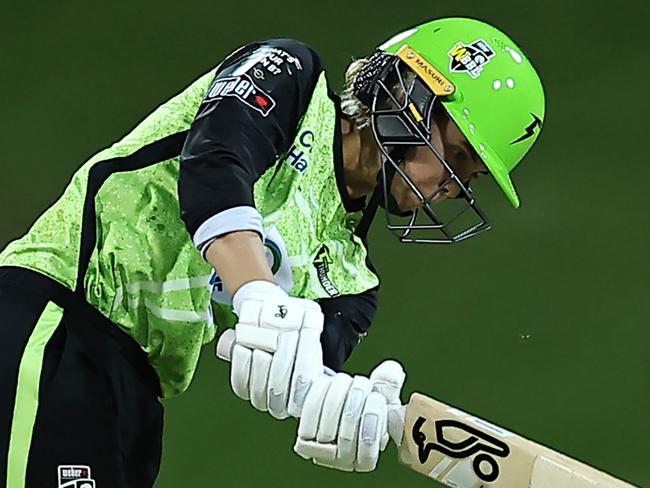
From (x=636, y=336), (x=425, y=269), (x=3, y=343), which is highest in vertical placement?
(x=3, y=343)

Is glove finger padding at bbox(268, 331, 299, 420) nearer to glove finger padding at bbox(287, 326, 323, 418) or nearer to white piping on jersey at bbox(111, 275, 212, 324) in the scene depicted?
glove finger padding at bbox(287, 326, 323, 418)

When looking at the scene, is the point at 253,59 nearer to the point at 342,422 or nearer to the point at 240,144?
the point at 240,144

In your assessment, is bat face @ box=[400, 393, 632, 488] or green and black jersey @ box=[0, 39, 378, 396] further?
green and black jersey @ box=[0, 39, 378, 396]

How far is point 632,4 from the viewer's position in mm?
3158

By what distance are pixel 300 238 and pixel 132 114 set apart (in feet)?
5.34

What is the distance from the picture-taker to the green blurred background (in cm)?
263

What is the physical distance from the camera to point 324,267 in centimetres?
165

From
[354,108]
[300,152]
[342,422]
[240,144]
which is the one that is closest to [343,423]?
[342,422]

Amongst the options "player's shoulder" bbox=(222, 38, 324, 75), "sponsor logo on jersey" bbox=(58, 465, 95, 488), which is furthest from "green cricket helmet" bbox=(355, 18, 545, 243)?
"sponsor logo on jersey" bbox=(58, 465, 95, 488)

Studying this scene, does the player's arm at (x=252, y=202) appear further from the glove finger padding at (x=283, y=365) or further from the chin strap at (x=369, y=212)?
the chin strap at (x=369, y=212)

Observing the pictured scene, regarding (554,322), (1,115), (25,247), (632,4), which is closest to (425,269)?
(554,322)

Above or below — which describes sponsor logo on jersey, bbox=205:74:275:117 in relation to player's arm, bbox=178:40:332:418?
above

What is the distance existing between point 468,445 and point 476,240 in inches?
68.5

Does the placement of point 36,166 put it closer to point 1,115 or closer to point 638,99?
point 1,115
